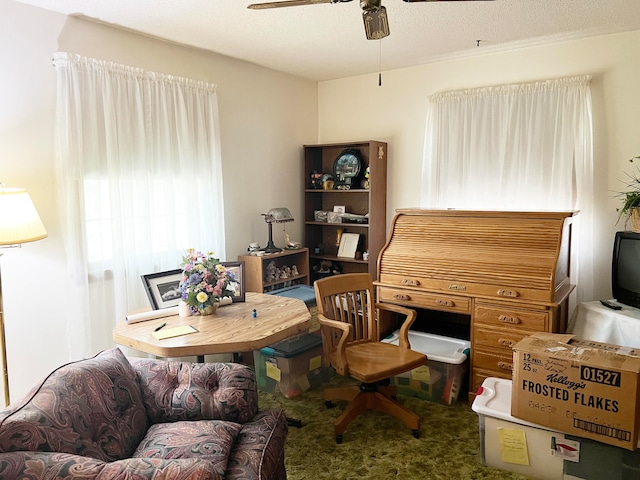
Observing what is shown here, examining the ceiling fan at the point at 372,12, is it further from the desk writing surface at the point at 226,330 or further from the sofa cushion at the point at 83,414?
the sofa cushion at the point at 83,414

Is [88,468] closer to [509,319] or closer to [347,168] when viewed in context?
[509,319]

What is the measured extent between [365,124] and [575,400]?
306 centimetres

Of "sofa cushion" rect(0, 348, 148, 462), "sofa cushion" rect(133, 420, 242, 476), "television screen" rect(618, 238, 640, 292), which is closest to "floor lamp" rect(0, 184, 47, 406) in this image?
"sofa cushion" rect(0, 348, 148, 462)

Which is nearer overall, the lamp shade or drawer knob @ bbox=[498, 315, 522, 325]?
the lamp shade

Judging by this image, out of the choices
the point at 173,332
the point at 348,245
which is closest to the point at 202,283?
the point at 173,332

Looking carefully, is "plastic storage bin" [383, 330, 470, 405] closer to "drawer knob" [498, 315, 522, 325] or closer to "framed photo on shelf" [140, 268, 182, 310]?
"drawer knob" [498, 315, 522, 325]

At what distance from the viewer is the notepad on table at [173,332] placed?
2336 mm

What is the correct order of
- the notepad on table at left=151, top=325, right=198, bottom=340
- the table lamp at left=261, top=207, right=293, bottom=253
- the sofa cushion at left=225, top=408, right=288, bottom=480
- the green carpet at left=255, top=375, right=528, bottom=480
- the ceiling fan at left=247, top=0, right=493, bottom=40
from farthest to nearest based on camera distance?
the table lamp at left=261, top=207, right=293, bottom=253 → the green carpet at left=255, top=375, right=528, bottom=480 → the notepad on table at left=151, top=325, right=198, bottom=340 → the ceiling fan at left=247, top=0, right=493, bottom=40 → the sofa cushion at left=225, top=408, right=288, bottom=480

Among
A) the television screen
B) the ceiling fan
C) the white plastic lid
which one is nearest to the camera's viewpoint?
the ceiling fan

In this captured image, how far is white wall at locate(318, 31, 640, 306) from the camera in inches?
129

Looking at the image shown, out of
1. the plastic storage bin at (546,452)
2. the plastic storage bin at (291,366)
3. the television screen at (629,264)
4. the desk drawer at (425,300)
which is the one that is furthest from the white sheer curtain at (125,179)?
the television screen at (629,264)

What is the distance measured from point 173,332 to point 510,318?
204 cm

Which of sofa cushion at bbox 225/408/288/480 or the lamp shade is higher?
the lamp shade

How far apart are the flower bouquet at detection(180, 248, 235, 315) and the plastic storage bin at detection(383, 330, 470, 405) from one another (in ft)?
4.92
